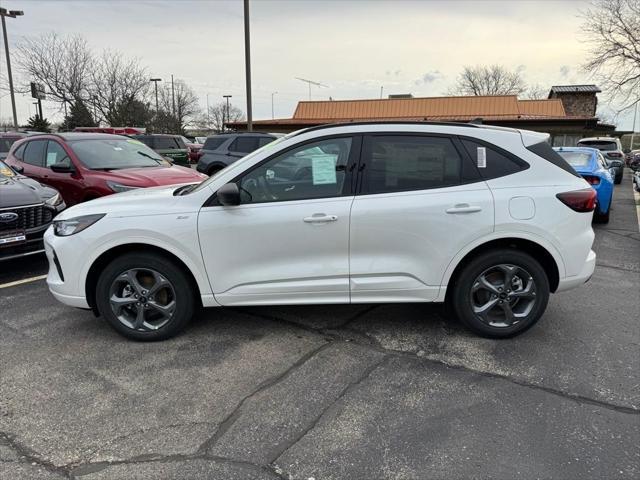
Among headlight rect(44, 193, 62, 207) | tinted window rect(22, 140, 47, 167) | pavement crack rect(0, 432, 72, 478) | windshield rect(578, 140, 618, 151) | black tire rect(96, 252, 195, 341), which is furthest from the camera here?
windshield rect(578, 140, 618, 151)

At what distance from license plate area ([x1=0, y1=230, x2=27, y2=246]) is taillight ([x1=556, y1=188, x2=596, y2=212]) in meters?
5.59

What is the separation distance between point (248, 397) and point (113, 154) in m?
6.07

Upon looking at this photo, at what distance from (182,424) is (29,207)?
417cm

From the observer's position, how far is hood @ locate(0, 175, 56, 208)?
18.5 feet

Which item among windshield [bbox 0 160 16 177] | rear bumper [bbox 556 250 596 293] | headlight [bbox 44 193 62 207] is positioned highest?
windshield [bbox 0 160 16 177]

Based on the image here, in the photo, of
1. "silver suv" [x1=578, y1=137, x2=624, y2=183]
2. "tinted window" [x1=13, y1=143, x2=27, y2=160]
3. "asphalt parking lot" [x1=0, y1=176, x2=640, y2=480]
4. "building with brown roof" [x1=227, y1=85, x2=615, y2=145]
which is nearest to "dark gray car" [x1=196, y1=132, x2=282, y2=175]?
"tinted window" [x1=13, y1=143, x2=27, y2=160]

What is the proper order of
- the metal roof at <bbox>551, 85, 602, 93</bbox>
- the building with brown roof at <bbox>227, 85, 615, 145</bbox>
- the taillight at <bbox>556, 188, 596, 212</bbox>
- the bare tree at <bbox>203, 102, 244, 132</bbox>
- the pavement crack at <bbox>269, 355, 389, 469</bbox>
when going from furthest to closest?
1. the bare tree at <bbox>203, 102, 244, 132</bbox>
2. the metal roof at <bbox>551, 85, 602, 93</bbox>
3. the building with brown roof at <bbox>227, 85, 615, 145</bbox>
4. the taillight at <bbox>556, 188, 596, 212</bbox>
5. the pavement crack at <bbox>269, 355, 389, 469</bbox>

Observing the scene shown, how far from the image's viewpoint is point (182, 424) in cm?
287

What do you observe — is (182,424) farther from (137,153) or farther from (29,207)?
(137,153)

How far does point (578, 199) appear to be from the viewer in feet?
12.2

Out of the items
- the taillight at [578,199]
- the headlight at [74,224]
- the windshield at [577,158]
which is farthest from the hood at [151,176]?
the windshield at [577,158]

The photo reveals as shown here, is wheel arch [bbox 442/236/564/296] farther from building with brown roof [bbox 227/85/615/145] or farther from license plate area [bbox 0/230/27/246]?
building with brown roof [bbox 227/85/615/145]

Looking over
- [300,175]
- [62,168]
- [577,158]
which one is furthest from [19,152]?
[577,158]

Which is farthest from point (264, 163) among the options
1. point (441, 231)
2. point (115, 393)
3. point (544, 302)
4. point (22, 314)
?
point (22, 314)
